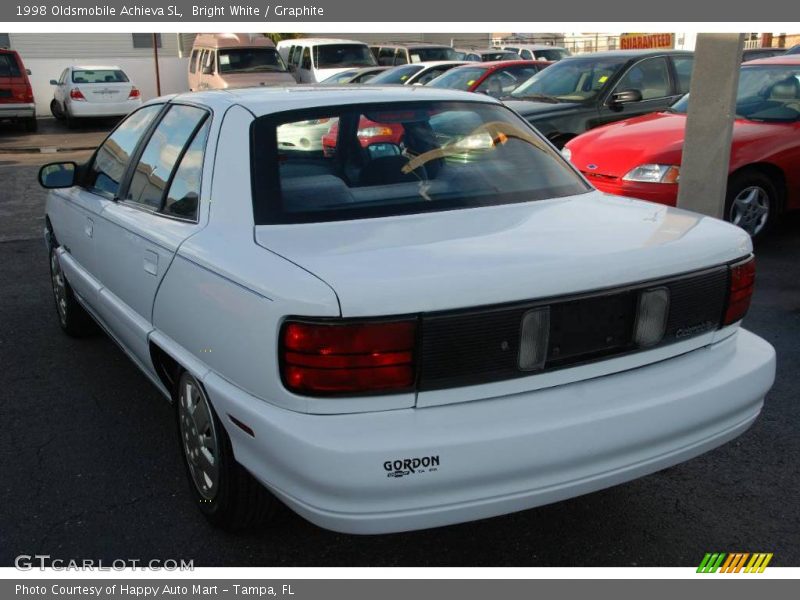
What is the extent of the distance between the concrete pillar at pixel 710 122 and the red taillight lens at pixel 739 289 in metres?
3.05

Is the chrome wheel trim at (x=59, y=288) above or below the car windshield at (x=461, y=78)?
below

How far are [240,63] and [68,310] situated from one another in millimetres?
15817

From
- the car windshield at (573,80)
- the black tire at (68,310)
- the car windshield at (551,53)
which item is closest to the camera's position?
the black tire at (68,310)

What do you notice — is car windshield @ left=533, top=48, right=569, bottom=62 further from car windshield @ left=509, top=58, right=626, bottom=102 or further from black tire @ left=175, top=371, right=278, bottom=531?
black tire @ left=175, top=371, right=278, bottom=531

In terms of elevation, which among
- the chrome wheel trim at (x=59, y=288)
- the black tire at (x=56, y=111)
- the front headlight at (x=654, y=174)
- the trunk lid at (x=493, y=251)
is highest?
the trunk lid at (x=493, y=251)

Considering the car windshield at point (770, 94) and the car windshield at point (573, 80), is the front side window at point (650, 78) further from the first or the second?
the car windshield at point (770, 94)

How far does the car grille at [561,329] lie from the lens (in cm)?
237

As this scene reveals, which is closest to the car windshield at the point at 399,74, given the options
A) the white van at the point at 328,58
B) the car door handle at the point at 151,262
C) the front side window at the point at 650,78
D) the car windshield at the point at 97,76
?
the white van at the point at 328,58

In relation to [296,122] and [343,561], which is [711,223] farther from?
[343,561]

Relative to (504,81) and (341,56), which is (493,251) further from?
(341,56)

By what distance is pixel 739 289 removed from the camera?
293 centimetres

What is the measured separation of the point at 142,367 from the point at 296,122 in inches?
51.3

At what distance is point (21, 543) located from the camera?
3.04 meters

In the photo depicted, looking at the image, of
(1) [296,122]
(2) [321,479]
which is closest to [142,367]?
(1) [296,122]
